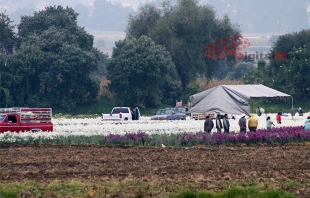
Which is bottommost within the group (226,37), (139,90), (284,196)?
(284,196)

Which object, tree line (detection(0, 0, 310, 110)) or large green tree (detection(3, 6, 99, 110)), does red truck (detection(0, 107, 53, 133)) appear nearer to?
tree line (detection(0, 0, 310, 110))

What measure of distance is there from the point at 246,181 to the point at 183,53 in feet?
224

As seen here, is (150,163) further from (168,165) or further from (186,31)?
(186,31)

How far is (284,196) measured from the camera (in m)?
14.2

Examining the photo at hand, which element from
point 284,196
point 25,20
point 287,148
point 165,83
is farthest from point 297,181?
point 25,20

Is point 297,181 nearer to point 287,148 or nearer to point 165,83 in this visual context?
point 287,148

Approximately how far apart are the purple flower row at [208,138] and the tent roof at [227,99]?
8183 millimetres

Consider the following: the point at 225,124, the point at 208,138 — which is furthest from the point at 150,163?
the point at 225,124

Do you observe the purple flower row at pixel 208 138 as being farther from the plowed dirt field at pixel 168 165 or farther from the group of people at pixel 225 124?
the group of people at pixel 225 124

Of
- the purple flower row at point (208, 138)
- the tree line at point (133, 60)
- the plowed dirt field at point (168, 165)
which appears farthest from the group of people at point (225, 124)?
the tree line at point (133, 60)

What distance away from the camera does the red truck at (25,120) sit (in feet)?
123

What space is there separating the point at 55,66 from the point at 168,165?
55157 millimetres

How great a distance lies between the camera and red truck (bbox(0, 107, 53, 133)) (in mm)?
37344

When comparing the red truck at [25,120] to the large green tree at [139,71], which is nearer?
the red truck at [25,120]
